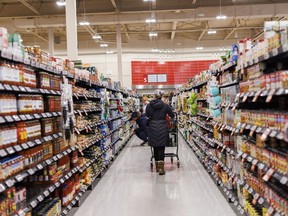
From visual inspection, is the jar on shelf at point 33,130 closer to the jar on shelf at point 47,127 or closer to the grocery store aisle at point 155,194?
the jar on shelf at point 47,127

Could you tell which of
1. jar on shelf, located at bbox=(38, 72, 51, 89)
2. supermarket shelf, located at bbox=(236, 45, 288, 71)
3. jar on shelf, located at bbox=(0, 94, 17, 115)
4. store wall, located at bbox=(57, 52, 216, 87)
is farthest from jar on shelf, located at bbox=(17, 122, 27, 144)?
store wall, located at bbox=(57, 52, 216, 87)

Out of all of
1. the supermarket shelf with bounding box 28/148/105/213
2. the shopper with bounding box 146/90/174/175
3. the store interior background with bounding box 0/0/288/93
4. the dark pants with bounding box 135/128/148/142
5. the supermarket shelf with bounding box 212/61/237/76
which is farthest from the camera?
the store interior background with bounding box 0/0/288/93

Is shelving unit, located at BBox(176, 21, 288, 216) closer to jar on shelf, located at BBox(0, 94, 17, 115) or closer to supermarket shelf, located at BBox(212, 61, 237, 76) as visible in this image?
supermarket shelf, located at BBox(212, 61, 237, 76)

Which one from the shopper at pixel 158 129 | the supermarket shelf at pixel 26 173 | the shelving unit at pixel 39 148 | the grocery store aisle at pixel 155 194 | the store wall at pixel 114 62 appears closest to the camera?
the supermarket shelf at pixel 26 173

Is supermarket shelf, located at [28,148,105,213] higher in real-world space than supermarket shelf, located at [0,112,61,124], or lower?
lower

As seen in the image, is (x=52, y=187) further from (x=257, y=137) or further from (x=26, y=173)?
(x=257, y=137)

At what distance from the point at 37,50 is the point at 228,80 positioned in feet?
9.81

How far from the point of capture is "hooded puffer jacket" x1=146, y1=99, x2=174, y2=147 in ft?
25.9

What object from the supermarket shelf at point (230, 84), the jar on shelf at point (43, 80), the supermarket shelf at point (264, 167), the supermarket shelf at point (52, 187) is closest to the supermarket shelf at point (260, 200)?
the supermarket shelf at point (264, 167)

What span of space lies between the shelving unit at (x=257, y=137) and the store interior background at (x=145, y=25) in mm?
9407

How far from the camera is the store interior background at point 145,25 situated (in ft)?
48.1

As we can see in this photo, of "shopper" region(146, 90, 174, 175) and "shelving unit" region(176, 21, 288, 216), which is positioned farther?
Answer: "shopper" region(146, 90, 174, 175)

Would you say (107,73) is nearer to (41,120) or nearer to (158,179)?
(158,179)

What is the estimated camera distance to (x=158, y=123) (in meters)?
8.02
